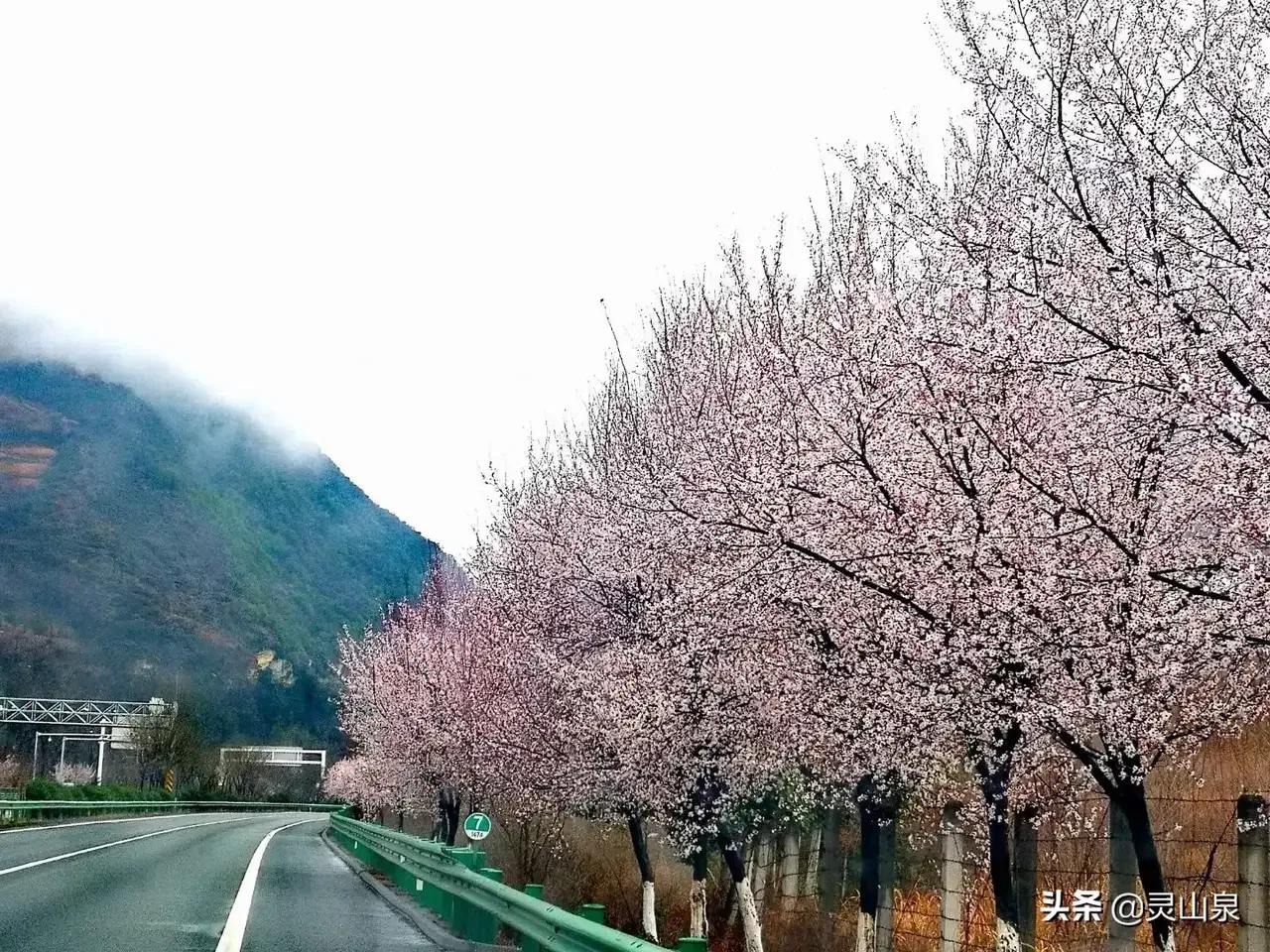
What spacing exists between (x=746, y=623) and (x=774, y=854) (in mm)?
12073

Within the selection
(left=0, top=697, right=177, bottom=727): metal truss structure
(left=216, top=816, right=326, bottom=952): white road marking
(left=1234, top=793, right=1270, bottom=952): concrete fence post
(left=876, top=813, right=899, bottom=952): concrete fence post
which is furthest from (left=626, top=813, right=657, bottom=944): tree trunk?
(left=0, top=697, right=177, bottom=727): metal truss structure

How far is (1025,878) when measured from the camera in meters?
13.2

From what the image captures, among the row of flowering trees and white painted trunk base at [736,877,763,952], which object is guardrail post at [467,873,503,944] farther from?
white painted trunk base at [736,877,763,952]

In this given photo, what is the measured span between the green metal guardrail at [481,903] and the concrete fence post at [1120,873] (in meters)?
4.48

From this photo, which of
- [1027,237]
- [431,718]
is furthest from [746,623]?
[431,718]

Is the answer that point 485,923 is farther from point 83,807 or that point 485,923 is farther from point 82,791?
point 82,791

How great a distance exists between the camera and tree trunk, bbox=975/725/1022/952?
1083 centimetres

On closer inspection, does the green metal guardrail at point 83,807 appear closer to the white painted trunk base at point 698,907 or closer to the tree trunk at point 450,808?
the tree trunk at point 450,808

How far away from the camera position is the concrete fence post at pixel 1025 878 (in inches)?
516

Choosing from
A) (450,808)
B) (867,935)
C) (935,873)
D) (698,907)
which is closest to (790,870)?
(935,873)

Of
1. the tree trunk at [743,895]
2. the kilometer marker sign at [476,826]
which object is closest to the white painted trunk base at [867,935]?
the tree trunk at [743,895]

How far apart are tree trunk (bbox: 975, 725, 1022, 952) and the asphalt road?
189 inches

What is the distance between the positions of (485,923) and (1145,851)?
18.2 ft

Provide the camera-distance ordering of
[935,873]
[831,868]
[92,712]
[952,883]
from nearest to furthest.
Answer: [952,883]
[831,868]
[935,873]
[92,712]
